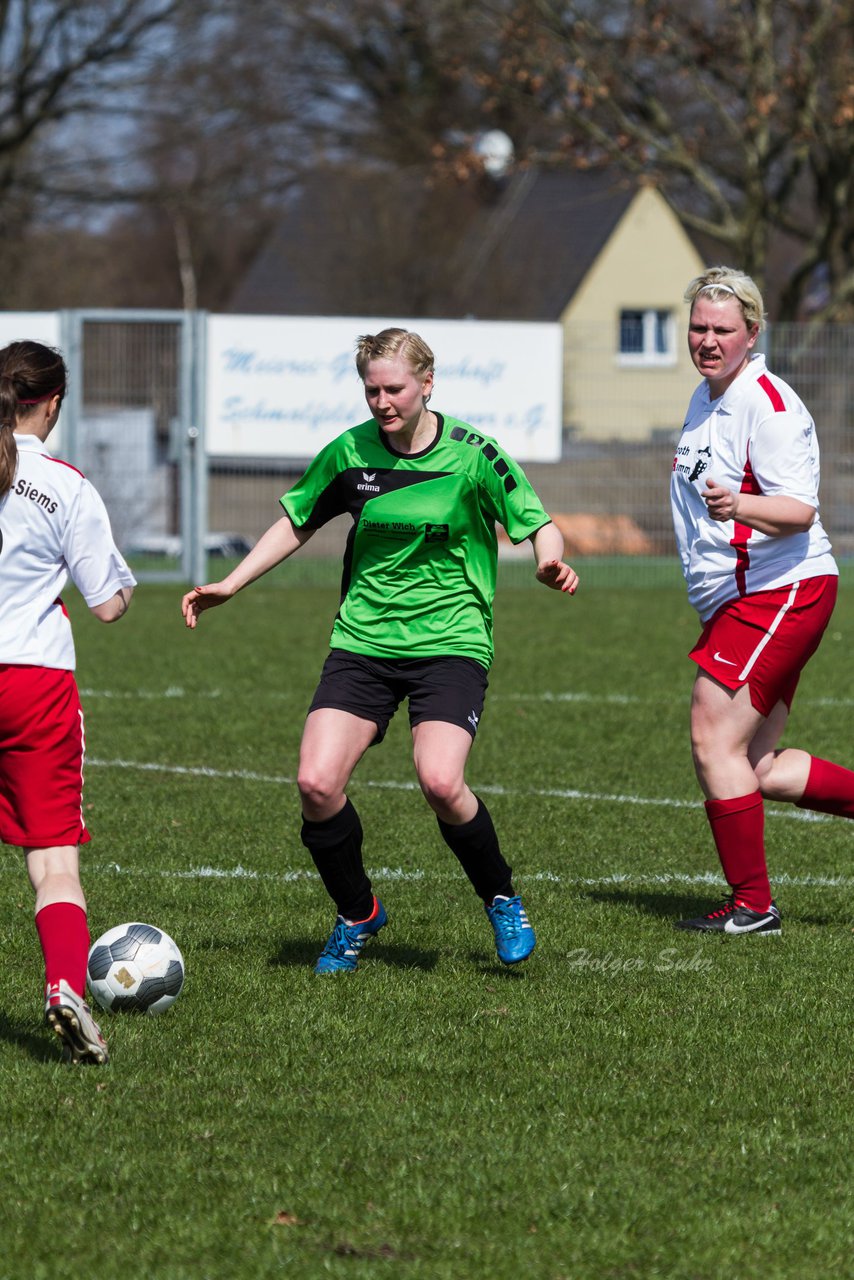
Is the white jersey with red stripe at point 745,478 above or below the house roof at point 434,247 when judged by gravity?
above

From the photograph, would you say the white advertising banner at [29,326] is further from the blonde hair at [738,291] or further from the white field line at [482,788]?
the blonde hair at [738,291]

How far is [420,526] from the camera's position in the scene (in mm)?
5277

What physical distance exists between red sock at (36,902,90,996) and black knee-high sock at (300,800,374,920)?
983 mm

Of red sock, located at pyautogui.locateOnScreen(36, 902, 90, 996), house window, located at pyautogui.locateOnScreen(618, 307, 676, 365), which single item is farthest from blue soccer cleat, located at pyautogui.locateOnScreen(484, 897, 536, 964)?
house window, located at pyautogui.locateOnScreen(618, 307, 676, 365)

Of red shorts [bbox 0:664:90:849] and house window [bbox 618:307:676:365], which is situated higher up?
red shorts [bbox 0:664:90:849]

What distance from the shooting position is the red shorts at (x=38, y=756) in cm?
436

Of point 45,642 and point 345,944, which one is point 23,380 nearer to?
point 45,642

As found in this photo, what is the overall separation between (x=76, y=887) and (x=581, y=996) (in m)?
1.48

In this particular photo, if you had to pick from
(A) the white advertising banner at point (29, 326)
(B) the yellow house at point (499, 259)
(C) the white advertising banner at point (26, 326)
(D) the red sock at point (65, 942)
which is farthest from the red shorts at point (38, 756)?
(B) the yellow house at point (499, 259)

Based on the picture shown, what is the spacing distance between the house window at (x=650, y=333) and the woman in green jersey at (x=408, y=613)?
109 ft

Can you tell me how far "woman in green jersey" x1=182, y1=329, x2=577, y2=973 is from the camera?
17.2 ft

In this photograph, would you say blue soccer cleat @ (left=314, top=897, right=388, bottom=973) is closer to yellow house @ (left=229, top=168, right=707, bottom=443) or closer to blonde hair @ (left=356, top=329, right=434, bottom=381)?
blonde hair @ (left=356, top=329, right=434, bottom=381)

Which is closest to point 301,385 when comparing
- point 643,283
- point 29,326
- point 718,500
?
point 29,326

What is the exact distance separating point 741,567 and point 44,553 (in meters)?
2.40
